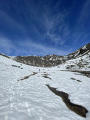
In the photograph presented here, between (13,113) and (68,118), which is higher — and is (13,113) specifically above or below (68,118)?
above

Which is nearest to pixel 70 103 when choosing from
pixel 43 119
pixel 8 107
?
pixel 43 119

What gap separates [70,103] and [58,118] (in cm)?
220

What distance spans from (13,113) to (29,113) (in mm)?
699

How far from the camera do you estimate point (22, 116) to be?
3.45 m

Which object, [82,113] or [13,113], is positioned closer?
[13,113]

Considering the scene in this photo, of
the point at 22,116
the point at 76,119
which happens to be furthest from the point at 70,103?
the point at 22,116

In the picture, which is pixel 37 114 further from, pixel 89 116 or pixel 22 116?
pixel 89 116

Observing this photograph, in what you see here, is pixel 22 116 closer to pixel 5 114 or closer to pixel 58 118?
pixel 5 114

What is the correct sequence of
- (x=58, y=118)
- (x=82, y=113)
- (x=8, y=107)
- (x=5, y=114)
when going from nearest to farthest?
1. (x=5, y=114)
2. (x=58, y=118)
3. (x=8, y=107)
4. (x=82, y=113)

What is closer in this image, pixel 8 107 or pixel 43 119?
pixel 43 119

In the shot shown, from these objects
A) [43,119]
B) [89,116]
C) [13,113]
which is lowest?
[89,116]

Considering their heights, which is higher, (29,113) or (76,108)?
(29,113)

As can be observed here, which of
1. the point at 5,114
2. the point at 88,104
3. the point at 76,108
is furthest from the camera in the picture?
the point at 88,104

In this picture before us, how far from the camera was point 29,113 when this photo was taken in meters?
3.72
